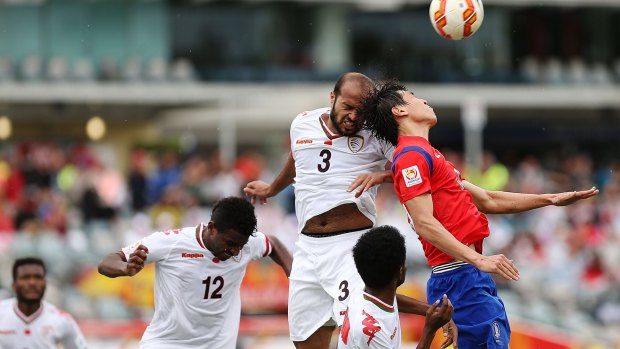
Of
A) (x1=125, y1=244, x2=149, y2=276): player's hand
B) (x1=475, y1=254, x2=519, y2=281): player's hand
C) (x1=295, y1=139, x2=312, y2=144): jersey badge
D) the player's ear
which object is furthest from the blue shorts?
(x1=125, y1=244, x2=149, y2=276): player's hand

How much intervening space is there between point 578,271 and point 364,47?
76.6ft

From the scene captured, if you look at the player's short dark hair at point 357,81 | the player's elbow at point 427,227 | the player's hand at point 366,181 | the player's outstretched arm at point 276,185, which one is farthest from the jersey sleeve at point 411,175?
the player's outstretched arm at point 276,185

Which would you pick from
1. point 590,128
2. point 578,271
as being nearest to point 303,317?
point 578,271

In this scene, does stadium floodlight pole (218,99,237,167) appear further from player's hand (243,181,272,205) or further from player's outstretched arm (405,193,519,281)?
player's outstretched arm (405,193,519,281)

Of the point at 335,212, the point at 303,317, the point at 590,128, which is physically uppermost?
the point at 335,212

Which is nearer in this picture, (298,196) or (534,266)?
(298,196)

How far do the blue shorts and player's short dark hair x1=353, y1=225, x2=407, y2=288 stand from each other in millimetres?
844

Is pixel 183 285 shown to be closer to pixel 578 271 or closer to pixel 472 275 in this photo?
pixel 472 275

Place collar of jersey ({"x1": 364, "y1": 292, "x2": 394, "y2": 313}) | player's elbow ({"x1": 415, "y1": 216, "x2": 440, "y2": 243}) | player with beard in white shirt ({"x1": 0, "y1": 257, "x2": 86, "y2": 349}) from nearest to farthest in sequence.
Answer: collar of jersey ({"x1": 364, "y1": 292, "x2": 394, "y2": 313}), player's elbow ({"x1": 415, "y1": 216, "x2": 440, "y2": 243}), player with beard in white shirt ({"x1": 0, "y1": 257, "x2": 86, "y2": 349})

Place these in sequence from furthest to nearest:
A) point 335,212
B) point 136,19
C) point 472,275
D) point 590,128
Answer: point 590,128 → point 136,19 → point 335,212 → point 472,275

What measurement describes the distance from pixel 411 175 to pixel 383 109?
610mm

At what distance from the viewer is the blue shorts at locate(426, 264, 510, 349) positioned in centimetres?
779

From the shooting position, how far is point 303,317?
344 inches

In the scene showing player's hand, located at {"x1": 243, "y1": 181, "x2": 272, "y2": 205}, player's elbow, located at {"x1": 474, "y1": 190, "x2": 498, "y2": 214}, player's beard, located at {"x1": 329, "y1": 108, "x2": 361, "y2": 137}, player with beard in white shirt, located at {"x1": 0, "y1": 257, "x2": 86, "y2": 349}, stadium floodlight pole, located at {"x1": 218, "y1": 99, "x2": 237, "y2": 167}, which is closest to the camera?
player's elbow, located at {"x1": 474, "y1": 190, "x2": 498, "y2": 214}
